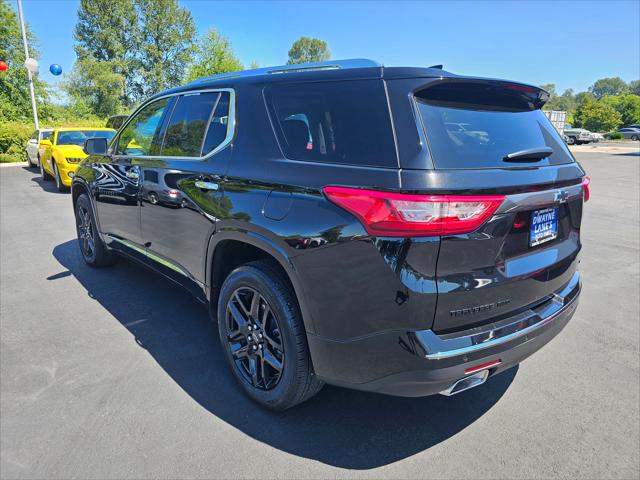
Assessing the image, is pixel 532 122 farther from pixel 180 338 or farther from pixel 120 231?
pixel 120 231

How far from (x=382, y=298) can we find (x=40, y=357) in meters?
2.70

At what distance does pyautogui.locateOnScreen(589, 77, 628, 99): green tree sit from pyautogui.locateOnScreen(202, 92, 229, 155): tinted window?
185m

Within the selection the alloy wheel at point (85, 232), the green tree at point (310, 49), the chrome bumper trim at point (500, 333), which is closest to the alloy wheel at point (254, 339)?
the chrome bumper trim at point (500, 333)

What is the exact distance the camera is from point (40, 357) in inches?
123

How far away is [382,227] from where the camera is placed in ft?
5.91

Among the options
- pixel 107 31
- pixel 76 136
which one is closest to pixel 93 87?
pixel 107 31

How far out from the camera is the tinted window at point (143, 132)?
3.60 meters

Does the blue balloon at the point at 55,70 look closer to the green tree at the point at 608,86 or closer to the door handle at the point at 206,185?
the door handle at the point at 206,185

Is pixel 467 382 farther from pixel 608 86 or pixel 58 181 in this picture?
pixel 608 86

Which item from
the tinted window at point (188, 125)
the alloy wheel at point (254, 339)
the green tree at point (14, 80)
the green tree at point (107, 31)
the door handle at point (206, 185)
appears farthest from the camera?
the green tree at point (107, 31)

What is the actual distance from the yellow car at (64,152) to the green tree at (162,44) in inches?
1742

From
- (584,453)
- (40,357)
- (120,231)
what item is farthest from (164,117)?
(584,453)

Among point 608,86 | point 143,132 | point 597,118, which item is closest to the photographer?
point 143,132

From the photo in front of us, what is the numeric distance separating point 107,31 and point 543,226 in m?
58.7
